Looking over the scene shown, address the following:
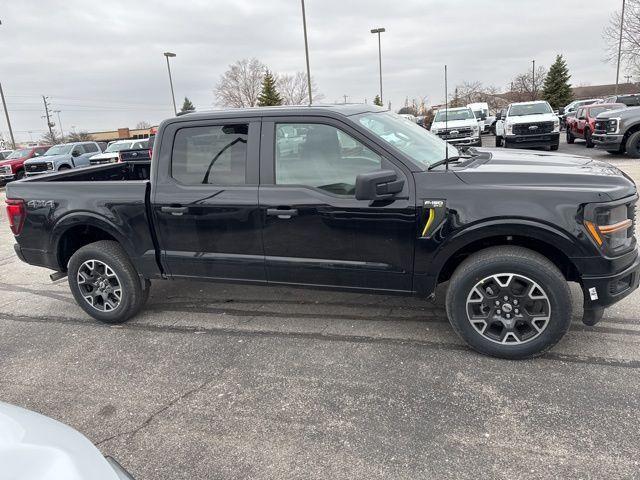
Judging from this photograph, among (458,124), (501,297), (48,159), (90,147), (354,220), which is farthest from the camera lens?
(90,147)

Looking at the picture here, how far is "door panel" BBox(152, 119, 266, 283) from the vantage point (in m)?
3.85

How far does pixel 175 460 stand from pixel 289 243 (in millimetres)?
1764

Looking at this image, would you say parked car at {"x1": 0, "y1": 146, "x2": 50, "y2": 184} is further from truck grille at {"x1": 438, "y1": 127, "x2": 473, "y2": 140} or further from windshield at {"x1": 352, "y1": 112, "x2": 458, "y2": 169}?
windshield at {"x1": 352, "y1": 112, "x2": 458, "y2": 169}

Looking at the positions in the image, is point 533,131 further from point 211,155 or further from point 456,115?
point 211,155

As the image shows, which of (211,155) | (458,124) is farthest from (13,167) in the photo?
(211,155)

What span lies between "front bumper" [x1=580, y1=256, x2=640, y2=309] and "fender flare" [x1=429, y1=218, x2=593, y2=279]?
8.2 inches

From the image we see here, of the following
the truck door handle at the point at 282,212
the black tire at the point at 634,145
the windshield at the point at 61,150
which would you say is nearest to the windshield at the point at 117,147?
the windshield at the point at 61,150

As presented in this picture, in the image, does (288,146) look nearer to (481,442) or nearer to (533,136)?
(481,442)

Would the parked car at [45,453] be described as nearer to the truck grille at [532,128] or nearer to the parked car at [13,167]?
the truck grille at [532,128]

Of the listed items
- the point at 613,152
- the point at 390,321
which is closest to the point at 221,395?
the point at 390,321

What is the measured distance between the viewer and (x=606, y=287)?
10.5ft

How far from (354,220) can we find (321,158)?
1.83ft

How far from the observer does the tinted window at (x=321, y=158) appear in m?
3.56

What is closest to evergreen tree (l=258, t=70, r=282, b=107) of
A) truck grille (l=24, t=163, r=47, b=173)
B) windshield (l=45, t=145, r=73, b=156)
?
windshield (l=45, t=145, r=73, b=156)
